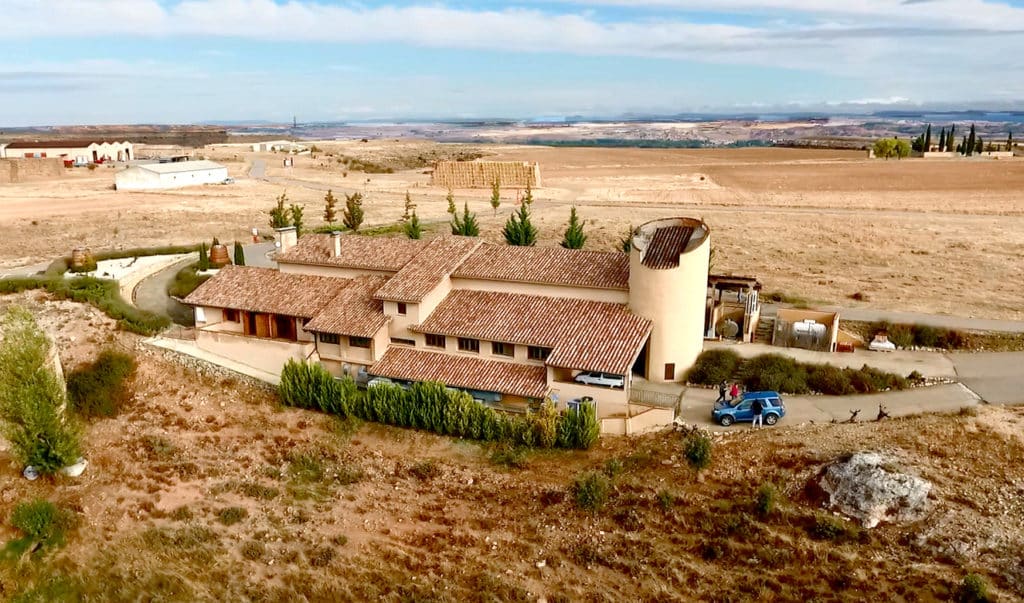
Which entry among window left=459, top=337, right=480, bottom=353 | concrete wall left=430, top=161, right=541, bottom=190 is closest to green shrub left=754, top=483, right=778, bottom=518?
window left=459, top=337, right=480, bottom=353

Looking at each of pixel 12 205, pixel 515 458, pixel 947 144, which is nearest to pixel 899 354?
pixel 515 458

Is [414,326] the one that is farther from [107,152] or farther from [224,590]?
[107,152]

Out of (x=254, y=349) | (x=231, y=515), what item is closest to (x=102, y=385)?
(x=254, y=349)

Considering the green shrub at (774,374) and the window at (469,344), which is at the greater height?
the window at (469,344)

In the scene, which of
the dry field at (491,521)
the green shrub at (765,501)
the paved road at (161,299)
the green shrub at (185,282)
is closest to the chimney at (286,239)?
the paved road at (161,299)

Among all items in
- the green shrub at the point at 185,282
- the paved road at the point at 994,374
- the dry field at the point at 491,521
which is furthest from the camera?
the green shrub at the point at 185,282

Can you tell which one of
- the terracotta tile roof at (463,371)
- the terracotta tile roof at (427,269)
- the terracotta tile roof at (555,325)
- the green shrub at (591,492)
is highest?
the terracotta tile roof at (427,269)

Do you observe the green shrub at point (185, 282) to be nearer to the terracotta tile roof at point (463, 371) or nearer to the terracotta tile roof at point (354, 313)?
the terracotta tile roof at point (354, 313)

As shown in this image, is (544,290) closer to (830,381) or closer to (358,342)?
(358,342)
